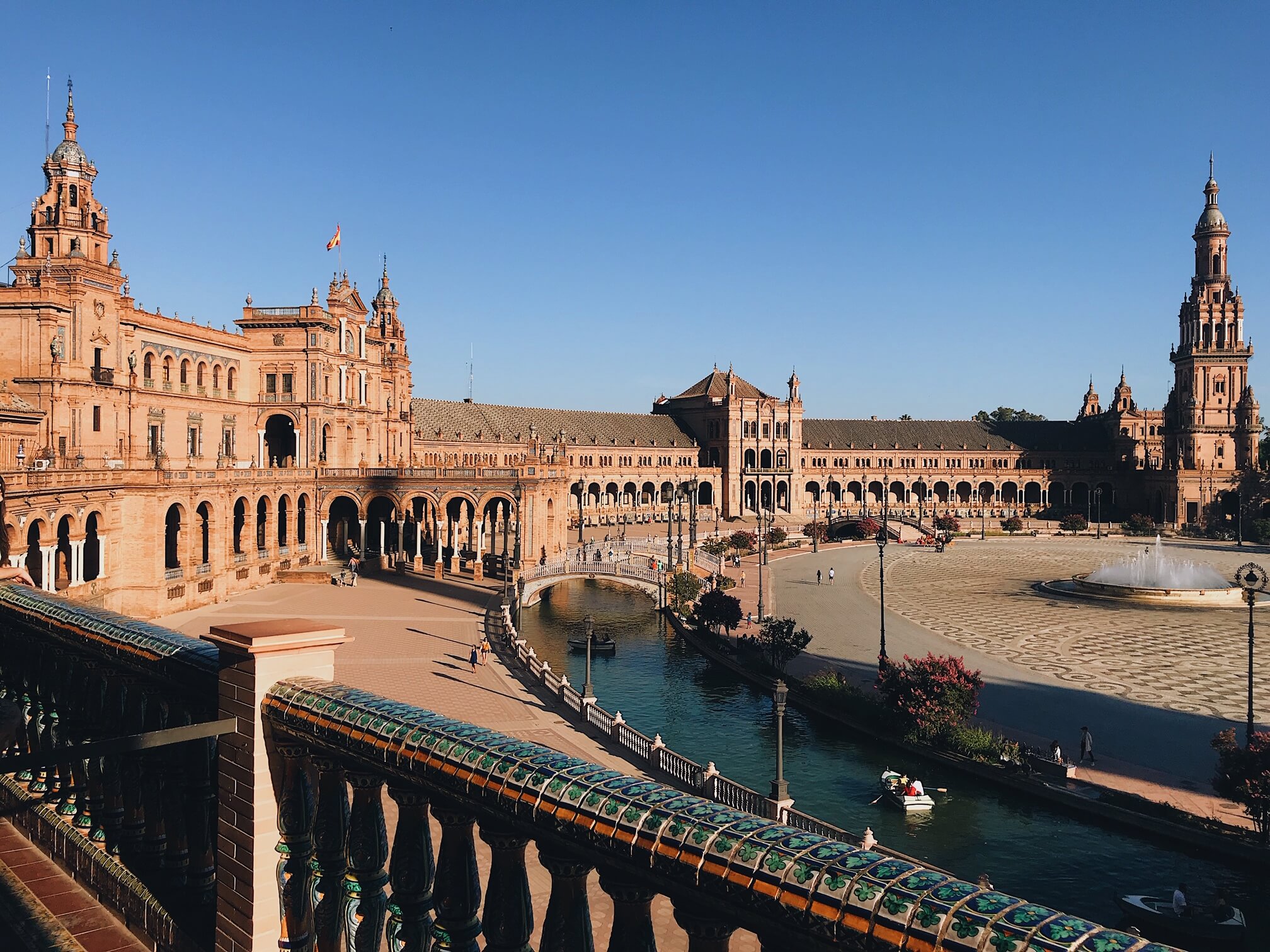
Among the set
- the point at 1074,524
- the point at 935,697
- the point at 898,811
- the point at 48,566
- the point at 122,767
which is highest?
the point at 122,767

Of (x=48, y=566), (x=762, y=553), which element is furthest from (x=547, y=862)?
(x=762, y=553)

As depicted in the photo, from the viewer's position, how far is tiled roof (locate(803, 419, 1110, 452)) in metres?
128

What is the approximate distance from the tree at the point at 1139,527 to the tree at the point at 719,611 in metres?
80.6

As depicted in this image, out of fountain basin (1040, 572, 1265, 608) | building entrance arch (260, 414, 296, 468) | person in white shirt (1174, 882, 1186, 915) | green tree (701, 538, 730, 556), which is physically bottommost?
person in white shirt (1174, 882, 1186, 915)

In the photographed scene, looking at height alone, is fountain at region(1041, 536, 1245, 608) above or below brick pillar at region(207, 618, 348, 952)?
below

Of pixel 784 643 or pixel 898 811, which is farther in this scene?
pixel 784 643

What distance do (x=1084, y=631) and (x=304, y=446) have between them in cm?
5000

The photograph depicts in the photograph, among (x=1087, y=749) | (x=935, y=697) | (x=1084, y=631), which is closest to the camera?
(x=1087, y=749)

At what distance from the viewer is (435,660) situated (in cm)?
3728

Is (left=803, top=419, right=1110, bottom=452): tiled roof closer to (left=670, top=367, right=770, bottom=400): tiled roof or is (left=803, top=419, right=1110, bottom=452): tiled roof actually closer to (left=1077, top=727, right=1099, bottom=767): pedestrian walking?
(left=670, top=367, right=770, bottom=400): tiled roof

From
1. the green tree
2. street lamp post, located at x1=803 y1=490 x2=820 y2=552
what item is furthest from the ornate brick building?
the green tree

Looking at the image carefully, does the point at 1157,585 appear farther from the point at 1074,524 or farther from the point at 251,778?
the point at 251,778

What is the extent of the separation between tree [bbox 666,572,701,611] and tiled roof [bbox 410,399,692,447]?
33.0 m

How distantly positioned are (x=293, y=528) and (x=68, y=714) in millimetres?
55497
